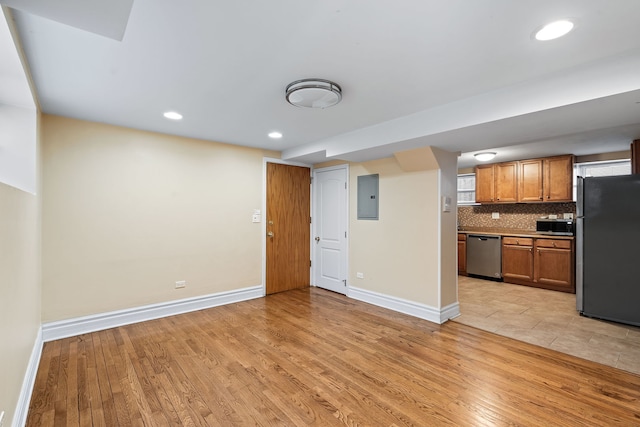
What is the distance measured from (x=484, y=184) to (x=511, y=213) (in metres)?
0.78

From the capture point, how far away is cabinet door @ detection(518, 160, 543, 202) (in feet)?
17.1

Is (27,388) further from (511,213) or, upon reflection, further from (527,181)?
(511,213)

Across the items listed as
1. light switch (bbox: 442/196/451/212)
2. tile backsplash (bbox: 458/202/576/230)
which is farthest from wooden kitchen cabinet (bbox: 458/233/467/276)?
light switch (bbox: 442/196/451/212)

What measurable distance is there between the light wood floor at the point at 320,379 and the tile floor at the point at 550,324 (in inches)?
9.0

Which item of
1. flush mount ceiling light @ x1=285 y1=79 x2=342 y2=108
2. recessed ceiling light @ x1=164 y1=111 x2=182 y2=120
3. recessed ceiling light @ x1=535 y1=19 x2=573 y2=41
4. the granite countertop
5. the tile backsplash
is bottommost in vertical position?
the granite countertop

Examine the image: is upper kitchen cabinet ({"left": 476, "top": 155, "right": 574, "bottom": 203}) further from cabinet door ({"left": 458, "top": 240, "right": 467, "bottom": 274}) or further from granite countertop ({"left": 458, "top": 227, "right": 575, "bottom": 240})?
cabinet door ({"left": 458, "top": 240, "right": 467, "bottom": 274})

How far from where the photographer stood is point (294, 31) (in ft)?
5.54

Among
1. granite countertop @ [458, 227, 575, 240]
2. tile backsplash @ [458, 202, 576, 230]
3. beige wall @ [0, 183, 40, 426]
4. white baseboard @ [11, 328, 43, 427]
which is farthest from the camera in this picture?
tile backsplash @ [458, 202, 576, 230]

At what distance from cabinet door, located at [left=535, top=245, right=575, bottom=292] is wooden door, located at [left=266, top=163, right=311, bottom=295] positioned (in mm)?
3962

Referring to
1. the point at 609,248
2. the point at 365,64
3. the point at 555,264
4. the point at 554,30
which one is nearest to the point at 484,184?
the point at 555,264

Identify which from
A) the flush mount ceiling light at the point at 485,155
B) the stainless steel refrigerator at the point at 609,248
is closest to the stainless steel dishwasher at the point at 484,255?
the flush mount ceiling light at the point at 485,155

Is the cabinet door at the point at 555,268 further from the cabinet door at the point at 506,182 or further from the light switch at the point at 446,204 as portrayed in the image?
the light switch at the point at 446,204

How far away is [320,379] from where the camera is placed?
233cm

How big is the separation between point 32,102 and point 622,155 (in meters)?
7.51
